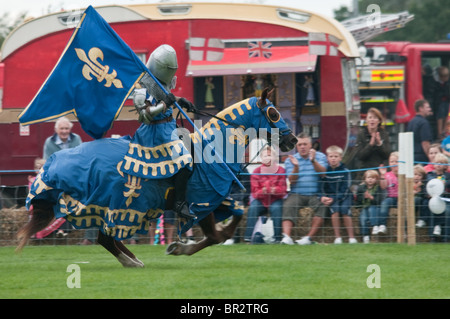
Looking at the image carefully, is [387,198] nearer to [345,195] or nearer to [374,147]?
[345,195]

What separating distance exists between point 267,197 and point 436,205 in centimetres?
217

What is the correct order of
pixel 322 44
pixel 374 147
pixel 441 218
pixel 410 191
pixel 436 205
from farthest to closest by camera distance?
pixel 322 44 < pixel 374 147 < pixel 441 218 < pixel 436 205 < pixel 410 191

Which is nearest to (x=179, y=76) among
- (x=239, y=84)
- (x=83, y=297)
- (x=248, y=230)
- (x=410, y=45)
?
(x=239, y=84)

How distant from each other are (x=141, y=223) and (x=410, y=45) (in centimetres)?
949

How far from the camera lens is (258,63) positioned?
42.0 feet

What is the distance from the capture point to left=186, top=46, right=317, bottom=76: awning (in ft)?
41.8

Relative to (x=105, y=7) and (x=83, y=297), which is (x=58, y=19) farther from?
(x=83, y=297)

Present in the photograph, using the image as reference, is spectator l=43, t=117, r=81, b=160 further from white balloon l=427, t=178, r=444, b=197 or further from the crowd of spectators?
white balloon l=427, t=178, r=444, b=197

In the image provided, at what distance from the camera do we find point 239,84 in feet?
43.1

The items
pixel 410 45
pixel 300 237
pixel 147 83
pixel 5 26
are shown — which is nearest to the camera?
pixel 147 83

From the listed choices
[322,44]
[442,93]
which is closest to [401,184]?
[322,44]

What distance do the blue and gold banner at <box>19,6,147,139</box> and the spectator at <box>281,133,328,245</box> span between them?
3.39 metres

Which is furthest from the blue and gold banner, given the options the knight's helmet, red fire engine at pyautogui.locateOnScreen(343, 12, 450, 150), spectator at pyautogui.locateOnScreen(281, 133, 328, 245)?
red fire engine at pyautogui.locateOnScreen(343, 12, 450, 150)

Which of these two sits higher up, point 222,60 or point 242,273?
point 222,60
